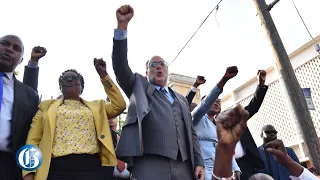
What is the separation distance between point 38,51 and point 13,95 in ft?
2.01

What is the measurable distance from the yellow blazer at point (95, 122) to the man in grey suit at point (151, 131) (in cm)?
11

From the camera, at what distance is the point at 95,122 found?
2373 mm

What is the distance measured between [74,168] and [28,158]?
1.08 ft

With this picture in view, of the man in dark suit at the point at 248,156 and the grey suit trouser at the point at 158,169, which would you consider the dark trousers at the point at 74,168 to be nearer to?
the grey suit trouser at the point at 158,169

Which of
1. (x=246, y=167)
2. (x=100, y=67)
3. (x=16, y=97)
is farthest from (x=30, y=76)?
(x=246, y=167)

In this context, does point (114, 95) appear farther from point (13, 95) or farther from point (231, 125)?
point (231, 125)

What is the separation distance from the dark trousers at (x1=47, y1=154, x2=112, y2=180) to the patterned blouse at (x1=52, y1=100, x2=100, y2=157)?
4 centimetres

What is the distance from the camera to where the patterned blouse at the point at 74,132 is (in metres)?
2.13

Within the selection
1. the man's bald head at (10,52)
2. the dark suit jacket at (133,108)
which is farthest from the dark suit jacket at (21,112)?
the dark suit jacket at (133,108)

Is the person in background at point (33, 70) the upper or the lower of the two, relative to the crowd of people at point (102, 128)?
upper

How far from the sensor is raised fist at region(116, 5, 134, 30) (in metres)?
2.33

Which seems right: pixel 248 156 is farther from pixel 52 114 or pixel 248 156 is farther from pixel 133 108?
pixel 52 114

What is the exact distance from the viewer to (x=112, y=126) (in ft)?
11.5

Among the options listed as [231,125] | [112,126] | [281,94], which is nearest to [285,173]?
[112,126]
